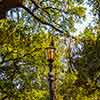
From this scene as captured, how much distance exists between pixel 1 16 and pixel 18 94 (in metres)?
14.7

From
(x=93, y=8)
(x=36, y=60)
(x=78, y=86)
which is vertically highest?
(x=93, y=8)

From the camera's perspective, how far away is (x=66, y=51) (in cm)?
1381

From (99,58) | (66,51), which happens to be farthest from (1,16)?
(99,58)

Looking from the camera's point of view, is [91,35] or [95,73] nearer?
[91,35]

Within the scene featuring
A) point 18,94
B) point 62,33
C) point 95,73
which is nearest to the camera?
point 62,33

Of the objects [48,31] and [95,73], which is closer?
[48,31]

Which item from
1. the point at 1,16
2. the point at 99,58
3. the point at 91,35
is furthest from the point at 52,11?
the point at 99,58

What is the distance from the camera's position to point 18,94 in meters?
24.2

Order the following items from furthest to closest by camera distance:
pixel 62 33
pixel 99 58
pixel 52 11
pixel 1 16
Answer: pixel 99 58, pixel 52 11, pixel 62 33, pixel 1 16

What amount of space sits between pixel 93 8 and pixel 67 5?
4.28 meters

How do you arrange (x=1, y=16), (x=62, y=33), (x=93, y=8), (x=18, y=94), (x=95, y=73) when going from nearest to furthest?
(x=1, y=16), (x=93, y=8), (x=62, y=33), (x=18, y=94), (x=95, y=73)

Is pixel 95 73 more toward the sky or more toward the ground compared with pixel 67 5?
more toward the ground

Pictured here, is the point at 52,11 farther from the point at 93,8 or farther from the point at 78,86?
the point at 78,86

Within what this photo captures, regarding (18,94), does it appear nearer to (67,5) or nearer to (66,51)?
(67,5)
